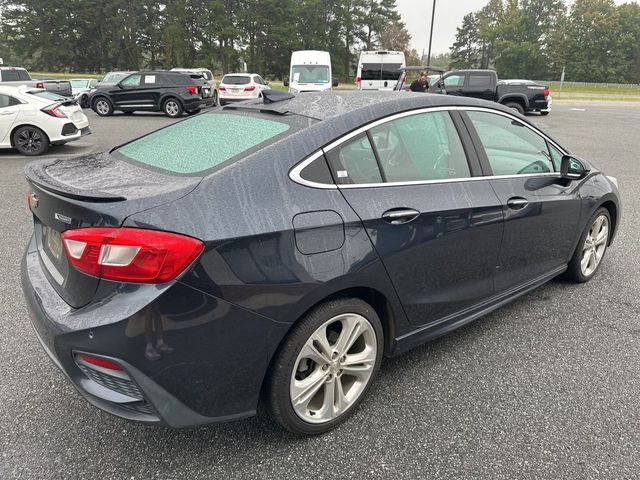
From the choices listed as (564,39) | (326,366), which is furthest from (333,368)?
(564,39)

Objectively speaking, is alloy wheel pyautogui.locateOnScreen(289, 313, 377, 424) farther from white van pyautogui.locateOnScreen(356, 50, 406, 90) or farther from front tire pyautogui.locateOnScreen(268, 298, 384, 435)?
white van pyautogui.locateOnScreen(356, 50, 406, 90)

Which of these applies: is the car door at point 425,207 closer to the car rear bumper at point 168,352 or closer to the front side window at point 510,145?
the front side window at point 510,145

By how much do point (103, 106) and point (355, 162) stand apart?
19246 millimetres

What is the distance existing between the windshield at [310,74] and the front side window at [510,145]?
18111 millimetres

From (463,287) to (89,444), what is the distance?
2086 millimetres

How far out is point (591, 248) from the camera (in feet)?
12.8

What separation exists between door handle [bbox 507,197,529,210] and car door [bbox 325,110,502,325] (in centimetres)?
13

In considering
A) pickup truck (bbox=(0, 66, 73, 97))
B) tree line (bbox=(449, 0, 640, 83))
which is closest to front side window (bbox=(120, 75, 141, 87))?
pickup truck (bbox=(0, 66, 73, 97))

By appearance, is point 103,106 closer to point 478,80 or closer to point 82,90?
point 82,90

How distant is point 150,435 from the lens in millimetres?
2248

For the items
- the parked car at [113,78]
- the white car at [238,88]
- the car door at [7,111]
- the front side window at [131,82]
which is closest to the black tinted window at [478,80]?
the white car at [238,88]

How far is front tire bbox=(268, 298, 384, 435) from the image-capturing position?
2.03 m

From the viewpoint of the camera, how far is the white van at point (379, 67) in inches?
813

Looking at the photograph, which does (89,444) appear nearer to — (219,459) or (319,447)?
(219,459)
